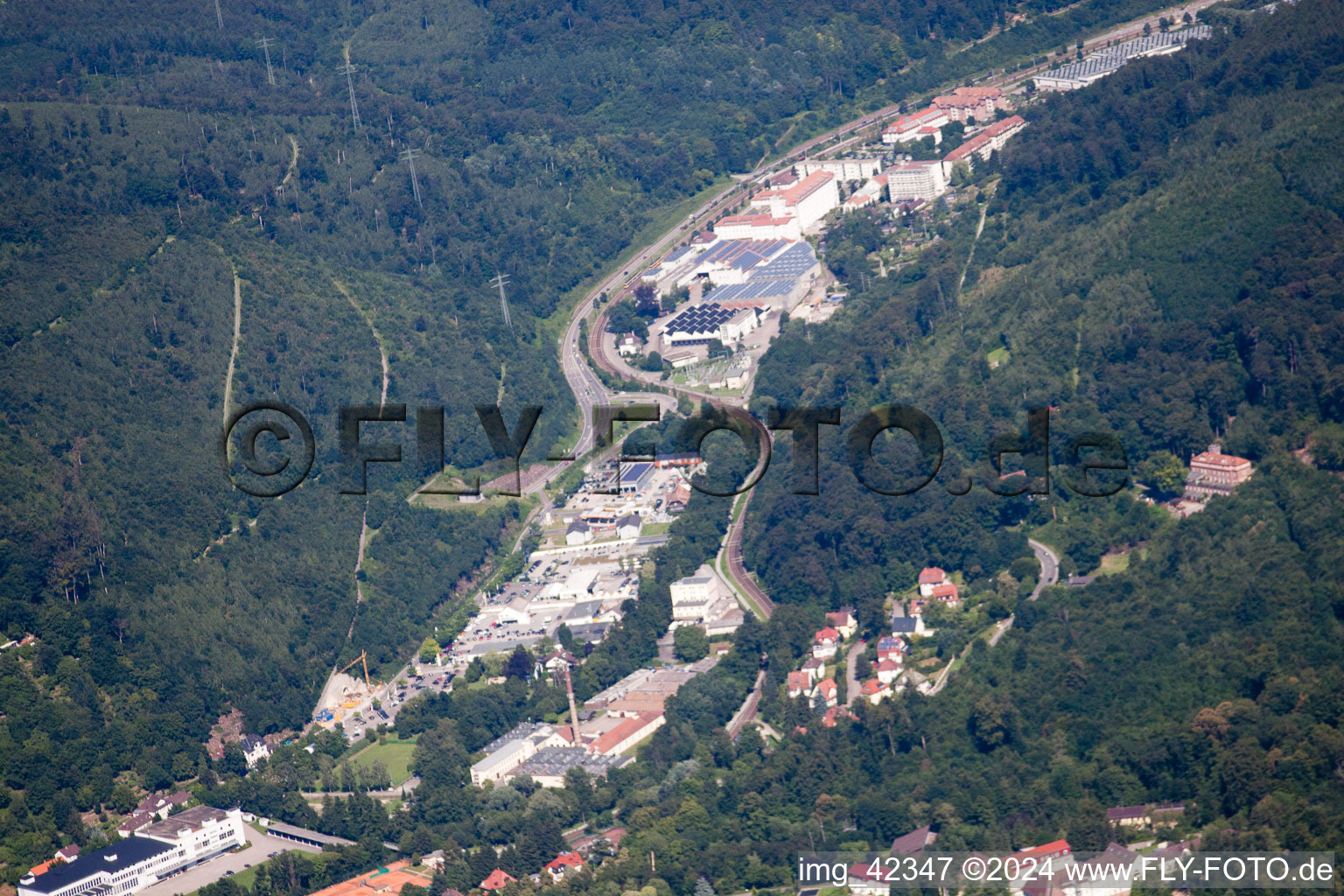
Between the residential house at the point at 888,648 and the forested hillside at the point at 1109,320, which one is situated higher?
the forested hillside at the point at 1109,320

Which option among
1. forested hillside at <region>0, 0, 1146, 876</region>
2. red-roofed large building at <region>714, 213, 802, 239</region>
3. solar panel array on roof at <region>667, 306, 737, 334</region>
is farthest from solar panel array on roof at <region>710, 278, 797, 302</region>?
forested hillside at <region>0, 0, 1146, 876</region>

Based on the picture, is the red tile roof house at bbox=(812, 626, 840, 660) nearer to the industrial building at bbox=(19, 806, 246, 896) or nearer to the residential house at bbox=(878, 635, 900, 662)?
the residential house at bbox=(878, 635, 900, 662)

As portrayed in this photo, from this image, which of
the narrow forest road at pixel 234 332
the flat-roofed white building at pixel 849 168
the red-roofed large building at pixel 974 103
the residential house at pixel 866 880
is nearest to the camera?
the residential house at pixel 866 880

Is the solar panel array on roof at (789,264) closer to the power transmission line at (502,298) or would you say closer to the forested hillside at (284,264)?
the forested hillside at (284,264)

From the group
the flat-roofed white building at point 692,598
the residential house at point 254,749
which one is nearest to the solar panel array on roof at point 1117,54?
the flat-roofed white building at point 692,598

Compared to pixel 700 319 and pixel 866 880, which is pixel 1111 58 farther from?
pixel 866 880
